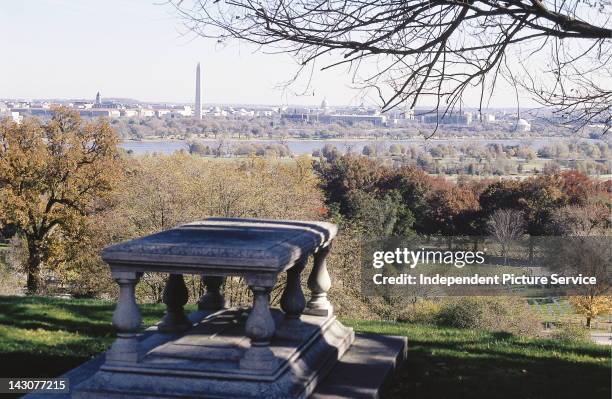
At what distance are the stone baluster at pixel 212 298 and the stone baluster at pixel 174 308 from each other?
801 millimetres

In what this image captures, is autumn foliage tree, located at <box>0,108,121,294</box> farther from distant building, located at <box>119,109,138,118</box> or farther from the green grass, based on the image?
distant building, located at <box>119,109,138,118</box>

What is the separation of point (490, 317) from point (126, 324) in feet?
66.7

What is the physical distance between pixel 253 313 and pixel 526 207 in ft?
135

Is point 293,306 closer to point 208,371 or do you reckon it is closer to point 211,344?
point 211,344

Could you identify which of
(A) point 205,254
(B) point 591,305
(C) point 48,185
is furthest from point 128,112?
(A) point 205,254

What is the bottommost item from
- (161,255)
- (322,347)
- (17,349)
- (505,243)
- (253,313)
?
(505,243)

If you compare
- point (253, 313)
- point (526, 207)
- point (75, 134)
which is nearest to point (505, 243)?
point (526, 207)

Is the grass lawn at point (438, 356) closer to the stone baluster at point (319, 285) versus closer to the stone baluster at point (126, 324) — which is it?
the stone baluster at point (319, 285)

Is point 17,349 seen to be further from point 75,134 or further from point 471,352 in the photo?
point 75,134

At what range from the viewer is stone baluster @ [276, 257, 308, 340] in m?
7.34

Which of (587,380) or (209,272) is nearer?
(209,272)

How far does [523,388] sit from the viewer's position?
24.4 feet

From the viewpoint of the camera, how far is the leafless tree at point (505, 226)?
4086 centimetres

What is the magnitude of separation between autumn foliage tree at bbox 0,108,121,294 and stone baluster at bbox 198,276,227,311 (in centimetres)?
2194
